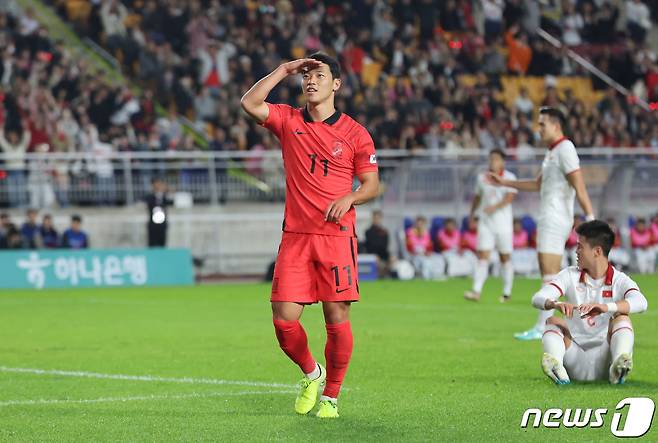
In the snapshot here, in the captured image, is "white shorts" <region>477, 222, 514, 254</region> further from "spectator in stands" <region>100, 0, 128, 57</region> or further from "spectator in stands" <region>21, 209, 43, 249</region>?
"spectator in stands" <region>100, 0, 128, 57</region>

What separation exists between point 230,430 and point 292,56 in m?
25.8

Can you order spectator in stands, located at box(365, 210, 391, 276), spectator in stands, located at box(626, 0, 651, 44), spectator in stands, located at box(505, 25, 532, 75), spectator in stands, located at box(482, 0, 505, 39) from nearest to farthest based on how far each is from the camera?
1. spectator in stands, located at box(365, 210, 391, 276)
2. spectator in stands, located at box(505, 25, 532, 75)
3. spectator in stands, located at box(482, 0, 505, 39)
4. spectator in stands, located at box(626, 0, 651, 44)

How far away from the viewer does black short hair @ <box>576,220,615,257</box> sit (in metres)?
9.60

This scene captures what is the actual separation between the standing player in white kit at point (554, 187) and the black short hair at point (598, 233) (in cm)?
357

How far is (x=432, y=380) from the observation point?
1057cm

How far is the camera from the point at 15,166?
27.0 m

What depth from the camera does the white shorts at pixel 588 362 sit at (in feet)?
32.3

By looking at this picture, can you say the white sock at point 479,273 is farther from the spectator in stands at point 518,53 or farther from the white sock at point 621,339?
the spectator in stands at point 518,53

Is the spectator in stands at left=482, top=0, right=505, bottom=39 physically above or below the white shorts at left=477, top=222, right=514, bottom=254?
above

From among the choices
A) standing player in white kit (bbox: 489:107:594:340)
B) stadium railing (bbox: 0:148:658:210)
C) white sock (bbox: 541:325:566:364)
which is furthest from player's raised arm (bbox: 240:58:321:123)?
stadium railing (bbox: 0:148:658:210)

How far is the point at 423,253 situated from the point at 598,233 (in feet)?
59.9

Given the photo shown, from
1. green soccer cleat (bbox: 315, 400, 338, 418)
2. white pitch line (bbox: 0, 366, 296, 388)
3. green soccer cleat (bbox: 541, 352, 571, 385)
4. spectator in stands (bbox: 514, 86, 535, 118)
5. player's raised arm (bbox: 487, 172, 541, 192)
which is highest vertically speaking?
player's raised arm (bbox: 487, 172, 541, 192)

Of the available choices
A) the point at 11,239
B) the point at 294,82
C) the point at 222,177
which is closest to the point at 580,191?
the point at 11,239

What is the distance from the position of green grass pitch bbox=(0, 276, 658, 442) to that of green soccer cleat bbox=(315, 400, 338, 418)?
0.08m
